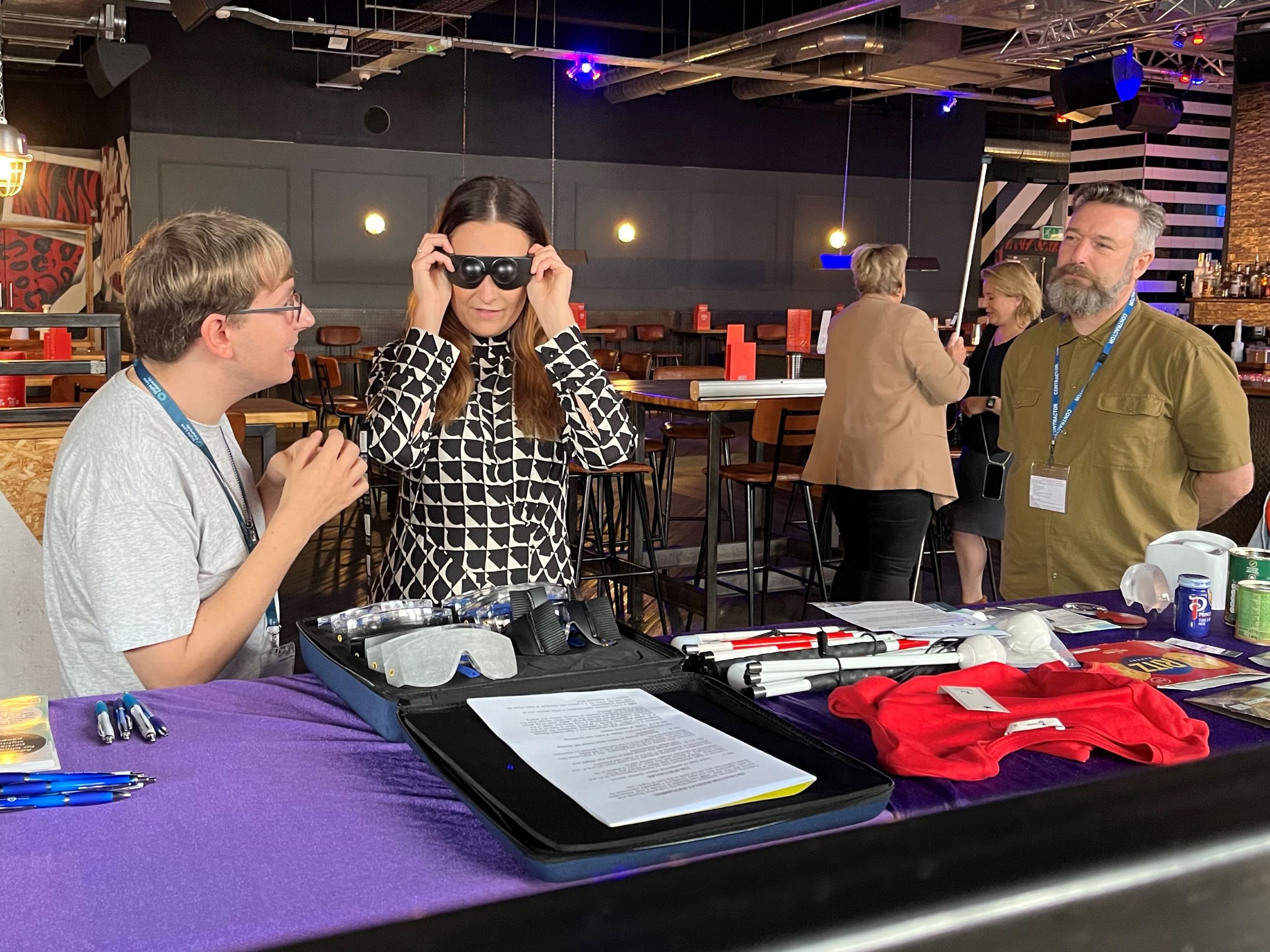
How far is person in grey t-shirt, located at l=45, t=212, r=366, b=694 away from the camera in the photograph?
1597mm

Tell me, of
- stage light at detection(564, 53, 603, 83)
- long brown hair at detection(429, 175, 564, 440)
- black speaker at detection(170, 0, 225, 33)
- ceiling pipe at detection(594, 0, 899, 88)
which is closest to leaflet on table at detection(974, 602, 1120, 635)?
long brown hair at detection(429, 175, 564, 440)

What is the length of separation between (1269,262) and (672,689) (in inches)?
346

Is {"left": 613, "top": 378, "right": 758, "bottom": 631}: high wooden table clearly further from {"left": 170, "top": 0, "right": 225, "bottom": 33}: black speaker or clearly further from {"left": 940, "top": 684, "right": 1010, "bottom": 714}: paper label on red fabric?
{"left": 940, "top": 684, "right": 1010, "bottom": 714}: paper label on red fabric

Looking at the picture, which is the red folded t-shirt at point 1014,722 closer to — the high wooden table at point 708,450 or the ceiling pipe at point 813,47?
the high wooden table at point 708,450

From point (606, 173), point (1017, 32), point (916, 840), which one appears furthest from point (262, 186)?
point (916, 840)

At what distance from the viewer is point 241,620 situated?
5.39 ft

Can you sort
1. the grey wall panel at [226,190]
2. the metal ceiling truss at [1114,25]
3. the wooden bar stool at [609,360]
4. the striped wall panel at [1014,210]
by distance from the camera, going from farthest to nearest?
the striped wall panel at [1014,210], the grey wall panel at [226,190], the wooden bar stool at [609,360], the metal ceiling truss at [1114,25]

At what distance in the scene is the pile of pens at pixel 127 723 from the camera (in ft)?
4.46

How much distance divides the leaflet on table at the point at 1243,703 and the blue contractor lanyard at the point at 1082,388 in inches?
48.2

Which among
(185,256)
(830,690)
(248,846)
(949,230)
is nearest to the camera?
(248,846)

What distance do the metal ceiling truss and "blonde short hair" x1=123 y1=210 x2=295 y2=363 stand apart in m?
7.43

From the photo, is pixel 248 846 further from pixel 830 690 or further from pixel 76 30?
pixel 76 30

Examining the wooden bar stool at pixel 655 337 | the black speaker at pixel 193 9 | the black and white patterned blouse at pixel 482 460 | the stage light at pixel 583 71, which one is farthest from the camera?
the wooden bar stool at pixel 655 337

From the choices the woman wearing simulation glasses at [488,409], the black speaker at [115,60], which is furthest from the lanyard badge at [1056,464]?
the black speaker at [115,60]
